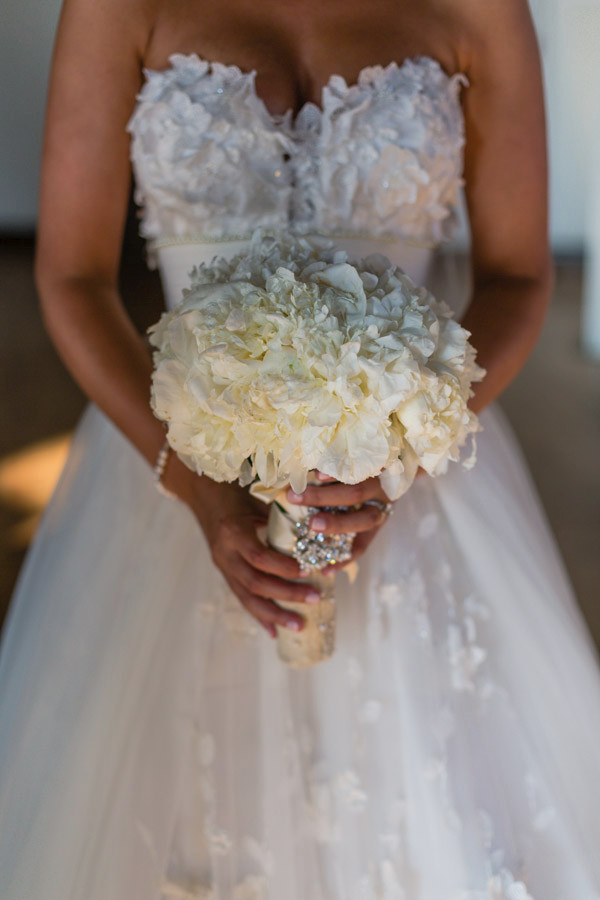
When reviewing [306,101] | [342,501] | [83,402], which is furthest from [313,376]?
[83,402]

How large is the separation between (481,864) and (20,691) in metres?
0.62

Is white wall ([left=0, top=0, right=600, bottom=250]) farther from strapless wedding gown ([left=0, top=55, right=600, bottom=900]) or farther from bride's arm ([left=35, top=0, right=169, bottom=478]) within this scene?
strapless wedding gown ([left=0, top=55, right=600, bottom=900])

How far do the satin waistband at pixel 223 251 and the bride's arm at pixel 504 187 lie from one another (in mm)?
114

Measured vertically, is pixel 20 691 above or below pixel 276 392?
below

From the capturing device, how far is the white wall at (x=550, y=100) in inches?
62.2

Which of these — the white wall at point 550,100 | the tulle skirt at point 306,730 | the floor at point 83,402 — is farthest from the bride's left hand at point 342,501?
the white wall at point 550,100

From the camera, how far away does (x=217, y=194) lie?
1.19 m

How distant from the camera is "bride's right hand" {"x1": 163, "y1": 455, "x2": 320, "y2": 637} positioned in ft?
3.04

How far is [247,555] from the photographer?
938 millimetres

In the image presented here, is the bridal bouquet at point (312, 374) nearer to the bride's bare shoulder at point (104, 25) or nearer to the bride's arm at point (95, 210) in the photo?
the bride's arm at point (95, 210)

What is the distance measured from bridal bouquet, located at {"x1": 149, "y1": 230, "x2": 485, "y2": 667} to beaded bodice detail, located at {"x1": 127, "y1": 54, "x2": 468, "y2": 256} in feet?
1.47

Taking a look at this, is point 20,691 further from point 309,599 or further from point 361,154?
point 361,154

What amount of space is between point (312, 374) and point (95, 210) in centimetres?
65

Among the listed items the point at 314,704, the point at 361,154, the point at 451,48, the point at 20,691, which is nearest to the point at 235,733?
the point at 314,704
